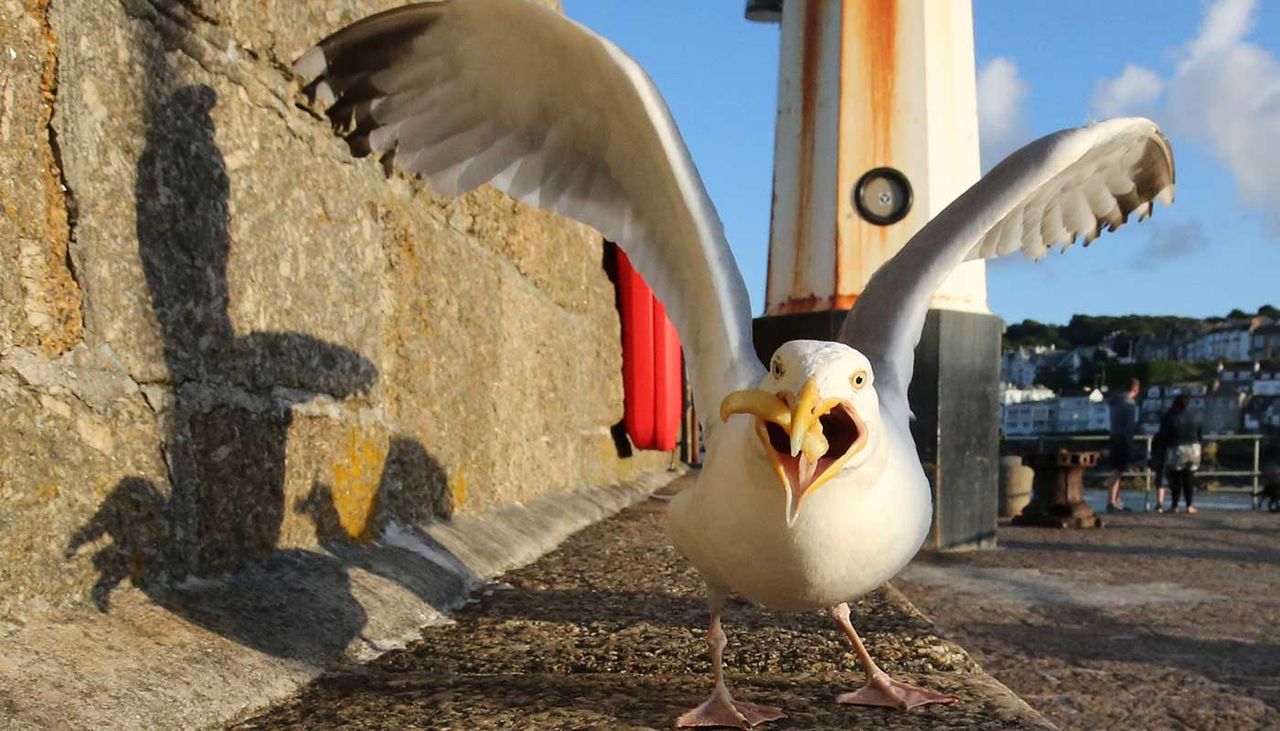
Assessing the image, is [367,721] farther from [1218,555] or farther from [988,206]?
[1218,555]

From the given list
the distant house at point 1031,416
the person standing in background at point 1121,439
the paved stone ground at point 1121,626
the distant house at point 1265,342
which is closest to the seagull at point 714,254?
the paved stone ground at point 1121,626

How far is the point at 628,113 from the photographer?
6.24 feet

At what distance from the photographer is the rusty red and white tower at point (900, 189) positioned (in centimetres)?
419

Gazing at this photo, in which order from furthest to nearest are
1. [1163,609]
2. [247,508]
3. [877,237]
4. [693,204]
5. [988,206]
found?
[877,237] → [1163,609] → [988,206] → [693,204] → [247,508]

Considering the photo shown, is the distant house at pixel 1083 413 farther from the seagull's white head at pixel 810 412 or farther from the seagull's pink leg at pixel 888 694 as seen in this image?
the seagull's white head at pixel 810 412

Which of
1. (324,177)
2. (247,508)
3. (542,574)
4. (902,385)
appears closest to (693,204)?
(902,385)

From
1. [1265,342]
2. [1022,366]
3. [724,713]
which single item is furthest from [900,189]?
[1022,366]

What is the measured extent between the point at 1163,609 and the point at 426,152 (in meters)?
2.50

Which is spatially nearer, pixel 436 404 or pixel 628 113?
pixel 628 113

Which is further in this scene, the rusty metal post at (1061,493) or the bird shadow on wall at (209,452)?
the rusty metal post at (1061,493)

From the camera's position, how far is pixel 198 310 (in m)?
1.59

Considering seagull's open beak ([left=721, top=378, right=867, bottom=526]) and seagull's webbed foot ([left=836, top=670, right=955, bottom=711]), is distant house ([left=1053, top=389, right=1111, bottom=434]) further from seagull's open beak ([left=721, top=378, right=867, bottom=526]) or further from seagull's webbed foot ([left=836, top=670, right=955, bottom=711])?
seagull's open beak ([left=721, top=378, right=867, bottom=526])

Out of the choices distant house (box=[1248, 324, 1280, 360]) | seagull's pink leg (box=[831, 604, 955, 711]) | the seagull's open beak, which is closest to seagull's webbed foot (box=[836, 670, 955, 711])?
seagull's pink leg (box=[831, 604, 955, 711])

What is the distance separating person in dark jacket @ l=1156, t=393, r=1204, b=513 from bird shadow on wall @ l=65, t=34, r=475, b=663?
8.65 metres
